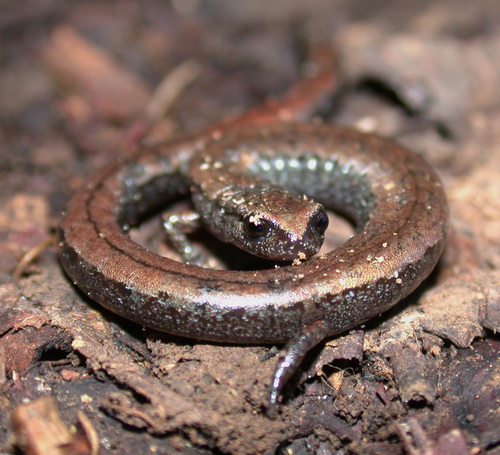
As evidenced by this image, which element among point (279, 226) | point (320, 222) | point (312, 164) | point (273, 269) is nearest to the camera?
point (273, 269)

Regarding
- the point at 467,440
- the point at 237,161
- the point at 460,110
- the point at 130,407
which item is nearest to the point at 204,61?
the point at 237,161

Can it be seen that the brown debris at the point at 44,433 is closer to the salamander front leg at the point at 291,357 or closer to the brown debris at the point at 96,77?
the salamander front leg at the point at 291,357

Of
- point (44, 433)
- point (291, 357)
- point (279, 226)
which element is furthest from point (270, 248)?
point (44, 433)

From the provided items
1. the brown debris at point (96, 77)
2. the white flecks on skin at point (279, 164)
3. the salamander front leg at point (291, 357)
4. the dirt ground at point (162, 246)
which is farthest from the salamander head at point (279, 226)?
the brown debris at point (96, 77)

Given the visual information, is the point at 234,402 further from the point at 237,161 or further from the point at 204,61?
the point at 204,61

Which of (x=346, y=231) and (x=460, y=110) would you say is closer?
(x=346, y=231)

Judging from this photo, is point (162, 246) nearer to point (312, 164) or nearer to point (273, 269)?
point (273, 269)
